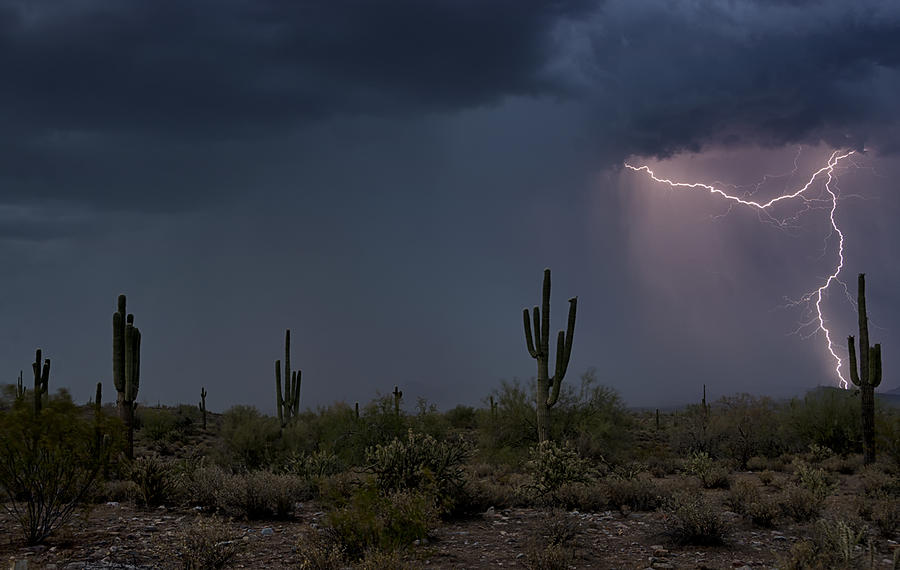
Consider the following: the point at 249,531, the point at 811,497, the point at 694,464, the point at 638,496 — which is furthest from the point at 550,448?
the point at 694,464

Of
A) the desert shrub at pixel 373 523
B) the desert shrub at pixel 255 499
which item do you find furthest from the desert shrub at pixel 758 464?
the desert shrub at pixel 373 523

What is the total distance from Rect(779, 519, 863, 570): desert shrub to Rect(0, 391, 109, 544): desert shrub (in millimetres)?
11142

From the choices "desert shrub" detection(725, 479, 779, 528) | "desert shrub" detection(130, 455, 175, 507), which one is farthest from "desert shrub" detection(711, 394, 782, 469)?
"desert shrub" detection(130, 455, 175, 507)

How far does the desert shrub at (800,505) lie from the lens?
1328 centimetres

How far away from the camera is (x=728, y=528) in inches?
465

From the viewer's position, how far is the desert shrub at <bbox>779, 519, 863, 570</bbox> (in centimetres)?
889

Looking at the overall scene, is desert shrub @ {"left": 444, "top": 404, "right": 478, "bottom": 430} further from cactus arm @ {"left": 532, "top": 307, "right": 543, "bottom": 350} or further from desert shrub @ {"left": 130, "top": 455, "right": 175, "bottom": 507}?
desert shrub @ {"left": 130, "top": 455, "right": 175, "bottom": 507}

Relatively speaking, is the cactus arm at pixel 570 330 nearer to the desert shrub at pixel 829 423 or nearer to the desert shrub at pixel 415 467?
the desert shrub at pixel 415 467

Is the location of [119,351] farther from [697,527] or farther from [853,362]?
[853,362]

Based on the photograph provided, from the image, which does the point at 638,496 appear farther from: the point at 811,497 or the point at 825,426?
the point at 825,426

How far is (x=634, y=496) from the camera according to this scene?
47.8 feet

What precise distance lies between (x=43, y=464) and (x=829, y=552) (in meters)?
12.1

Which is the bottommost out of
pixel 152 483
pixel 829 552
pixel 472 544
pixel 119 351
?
pixel 472 544

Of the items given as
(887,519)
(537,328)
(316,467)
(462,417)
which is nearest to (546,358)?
(537,328)
